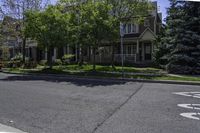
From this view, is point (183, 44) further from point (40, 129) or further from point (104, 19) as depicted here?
point (40, 129)

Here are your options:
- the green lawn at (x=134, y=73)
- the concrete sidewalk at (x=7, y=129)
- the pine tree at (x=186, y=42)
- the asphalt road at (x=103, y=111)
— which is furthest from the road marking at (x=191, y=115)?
the pine tree at (x=186, y=42)

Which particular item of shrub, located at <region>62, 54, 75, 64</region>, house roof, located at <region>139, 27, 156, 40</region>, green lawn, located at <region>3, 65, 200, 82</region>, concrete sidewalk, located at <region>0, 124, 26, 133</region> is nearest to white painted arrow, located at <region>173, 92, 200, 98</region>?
green lawn, located at <region>3, 65, 200, 82</region>

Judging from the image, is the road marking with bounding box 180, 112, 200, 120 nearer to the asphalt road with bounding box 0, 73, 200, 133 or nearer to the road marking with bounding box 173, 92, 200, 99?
the asphalt road with bounding box 0, 73, 200, 133

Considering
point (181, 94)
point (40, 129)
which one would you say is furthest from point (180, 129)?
point (181, 94)

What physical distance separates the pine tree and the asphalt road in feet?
37.0

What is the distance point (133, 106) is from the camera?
12250mm

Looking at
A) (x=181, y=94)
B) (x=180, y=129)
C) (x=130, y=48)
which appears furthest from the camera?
(x=130, y=48)

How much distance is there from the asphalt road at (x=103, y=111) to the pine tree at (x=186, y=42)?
444 inches

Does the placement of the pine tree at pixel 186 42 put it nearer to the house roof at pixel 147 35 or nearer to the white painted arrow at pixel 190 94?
the white painted arrow at pixel 190 94

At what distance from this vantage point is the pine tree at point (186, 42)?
88.5 feet

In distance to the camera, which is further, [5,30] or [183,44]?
[5,30]

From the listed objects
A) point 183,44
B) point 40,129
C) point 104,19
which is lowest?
point 40,129

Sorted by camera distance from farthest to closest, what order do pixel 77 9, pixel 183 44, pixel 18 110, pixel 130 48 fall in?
pixel 130 48
pixel 77 9
pixel 183 44
pixel 18 110

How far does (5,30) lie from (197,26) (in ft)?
100
